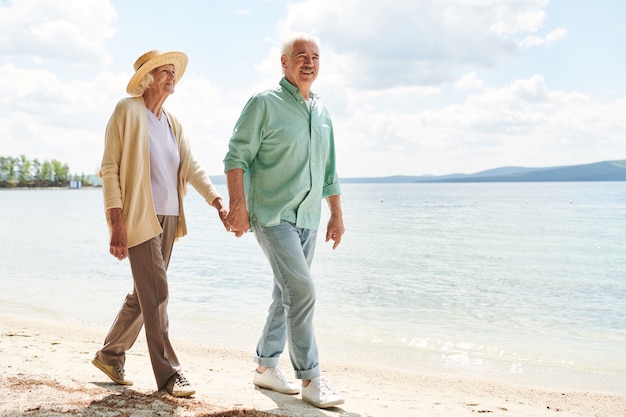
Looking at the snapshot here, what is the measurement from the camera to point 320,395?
3775mm

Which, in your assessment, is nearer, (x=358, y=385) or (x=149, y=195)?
(x=149, y=195)

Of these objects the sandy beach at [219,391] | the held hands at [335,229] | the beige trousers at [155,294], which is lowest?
the sandy beach at [219,391]

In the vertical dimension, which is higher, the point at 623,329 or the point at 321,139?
the point at 321,139

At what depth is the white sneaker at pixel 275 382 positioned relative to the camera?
4.08m

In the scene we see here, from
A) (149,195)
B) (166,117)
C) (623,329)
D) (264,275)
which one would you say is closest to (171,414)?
(149,195)

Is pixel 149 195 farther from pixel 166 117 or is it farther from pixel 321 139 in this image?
pixel 321 139

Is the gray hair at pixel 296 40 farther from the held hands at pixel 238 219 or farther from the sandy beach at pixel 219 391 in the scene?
the sandy beach at pixel 219 391

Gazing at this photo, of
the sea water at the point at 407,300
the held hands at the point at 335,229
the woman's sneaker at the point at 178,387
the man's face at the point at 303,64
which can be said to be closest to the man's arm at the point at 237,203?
the man's face at the point at 303,64

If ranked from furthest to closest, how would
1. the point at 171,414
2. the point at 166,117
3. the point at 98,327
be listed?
the point at 98,327
the point at 166,117
the point at 171,414

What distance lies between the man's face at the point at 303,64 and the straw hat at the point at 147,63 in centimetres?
66

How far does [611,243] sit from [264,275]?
1657cm

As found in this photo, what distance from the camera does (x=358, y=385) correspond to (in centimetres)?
505

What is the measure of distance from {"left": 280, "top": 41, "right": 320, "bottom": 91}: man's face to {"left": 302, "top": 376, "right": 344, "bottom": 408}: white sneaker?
1.75 m

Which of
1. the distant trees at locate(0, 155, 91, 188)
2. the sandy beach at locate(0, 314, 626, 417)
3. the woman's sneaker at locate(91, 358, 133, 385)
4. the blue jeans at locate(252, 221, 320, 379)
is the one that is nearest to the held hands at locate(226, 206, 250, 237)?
the blue jeans at locate(252, 221, 320, 379)
